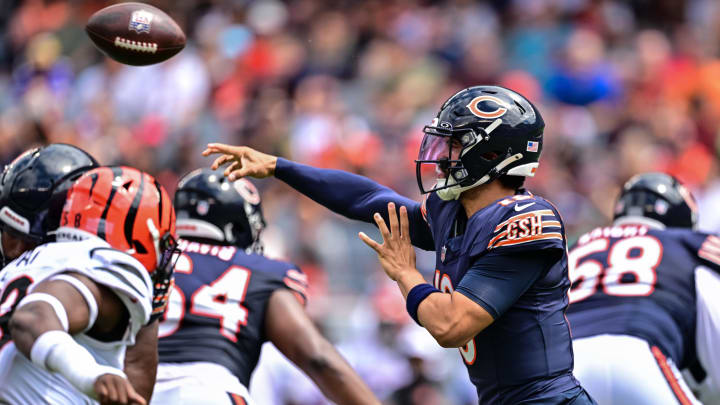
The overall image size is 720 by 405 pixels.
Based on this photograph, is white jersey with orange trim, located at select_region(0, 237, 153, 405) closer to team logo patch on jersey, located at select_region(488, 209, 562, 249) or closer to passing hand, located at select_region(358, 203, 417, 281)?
passing hand, located at select_region(358, 203, 417, 281)

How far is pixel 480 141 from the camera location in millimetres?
4078

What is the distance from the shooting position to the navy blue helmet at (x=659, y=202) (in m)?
6.13

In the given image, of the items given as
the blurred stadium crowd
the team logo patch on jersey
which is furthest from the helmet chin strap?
the blurred stadium crowd

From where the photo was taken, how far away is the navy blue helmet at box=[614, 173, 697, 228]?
613cm

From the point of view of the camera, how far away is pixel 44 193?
450cm

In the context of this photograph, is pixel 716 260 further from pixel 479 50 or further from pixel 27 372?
pixel 479 50

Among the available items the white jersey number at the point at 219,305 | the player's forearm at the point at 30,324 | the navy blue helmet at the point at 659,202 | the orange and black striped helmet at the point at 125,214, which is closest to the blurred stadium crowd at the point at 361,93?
the navy blue helmet at the point at 659,202

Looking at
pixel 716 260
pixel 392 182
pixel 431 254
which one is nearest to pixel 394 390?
pixel 431 254

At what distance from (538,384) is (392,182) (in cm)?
719

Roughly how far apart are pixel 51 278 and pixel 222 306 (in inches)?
71.1

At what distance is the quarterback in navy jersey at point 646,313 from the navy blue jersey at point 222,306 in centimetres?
152

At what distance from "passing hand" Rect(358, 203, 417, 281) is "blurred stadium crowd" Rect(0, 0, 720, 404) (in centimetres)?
556

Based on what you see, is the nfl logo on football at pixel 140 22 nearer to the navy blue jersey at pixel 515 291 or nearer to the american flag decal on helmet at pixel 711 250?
the navy blue jersey at pixel 515 291

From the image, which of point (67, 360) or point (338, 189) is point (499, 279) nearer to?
point (338, 189)
